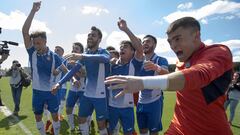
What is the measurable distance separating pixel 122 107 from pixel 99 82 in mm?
838

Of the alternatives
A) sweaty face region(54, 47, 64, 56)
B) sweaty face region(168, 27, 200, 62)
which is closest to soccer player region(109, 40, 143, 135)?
sweaty face region(168, 27, 200, 62)

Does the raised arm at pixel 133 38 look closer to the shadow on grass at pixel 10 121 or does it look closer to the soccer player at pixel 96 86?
the soccer player at pixel 96 86

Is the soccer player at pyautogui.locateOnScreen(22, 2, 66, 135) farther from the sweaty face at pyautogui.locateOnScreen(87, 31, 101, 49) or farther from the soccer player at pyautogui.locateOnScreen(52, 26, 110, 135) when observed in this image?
the sweaty face at pyautogui.locateOnScreen(87, 31, 101, 49)

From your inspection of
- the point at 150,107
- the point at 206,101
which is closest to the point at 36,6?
the point at 150,107

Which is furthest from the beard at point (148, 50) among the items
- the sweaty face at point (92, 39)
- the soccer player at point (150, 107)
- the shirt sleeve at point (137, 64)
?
the sweaty face at point (92, 39)

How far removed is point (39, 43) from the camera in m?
8.12

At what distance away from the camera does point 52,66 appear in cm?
848

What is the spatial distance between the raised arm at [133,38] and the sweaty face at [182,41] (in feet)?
8.20

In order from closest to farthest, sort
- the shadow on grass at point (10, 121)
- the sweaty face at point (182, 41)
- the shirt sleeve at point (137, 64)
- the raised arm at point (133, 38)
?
the sweaty face at point (182, 41)
the raised arm at point (133, 38)
the shirt sleeve at point (137, 64)
the shadow on grass at point (10, 121)

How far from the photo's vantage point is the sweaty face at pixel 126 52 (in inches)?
294

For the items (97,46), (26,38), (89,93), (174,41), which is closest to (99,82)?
(89,93)

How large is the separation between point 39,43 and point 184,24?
17.6 feet

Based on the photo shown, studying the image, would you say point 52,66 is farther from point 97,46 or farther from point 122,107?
point 122,107

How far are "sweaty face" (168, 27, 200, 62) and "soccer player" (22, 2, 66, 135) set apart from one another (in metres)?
5.24
